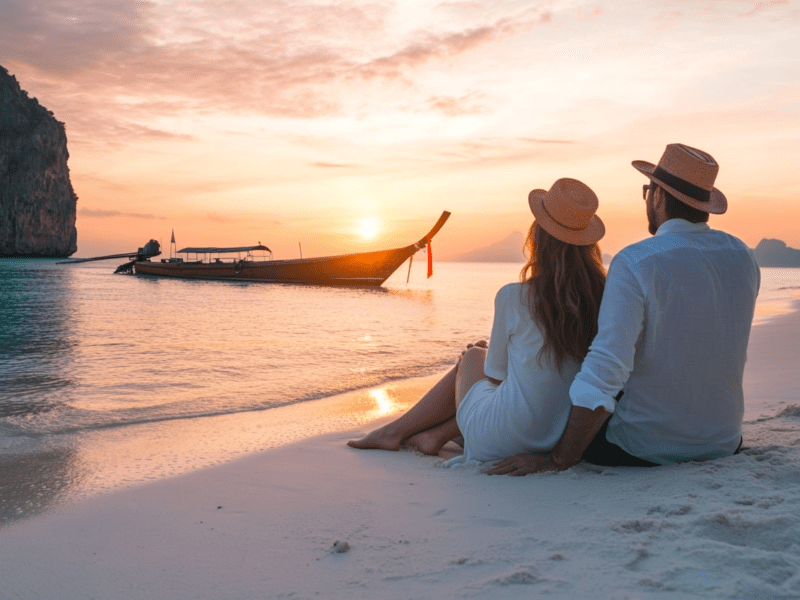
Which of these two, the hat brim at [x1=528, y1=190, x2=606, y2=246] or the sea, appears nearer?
the hat brim at [x1=528, y1=190, x2=606, y2=246]

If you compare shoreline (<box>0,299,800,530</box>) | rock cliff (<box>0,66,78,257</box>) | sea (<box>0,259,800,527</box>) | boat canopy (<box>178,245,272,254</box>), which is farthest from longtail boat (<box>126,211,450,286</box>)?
rock cliff (<box>0,66,78,257</box>)

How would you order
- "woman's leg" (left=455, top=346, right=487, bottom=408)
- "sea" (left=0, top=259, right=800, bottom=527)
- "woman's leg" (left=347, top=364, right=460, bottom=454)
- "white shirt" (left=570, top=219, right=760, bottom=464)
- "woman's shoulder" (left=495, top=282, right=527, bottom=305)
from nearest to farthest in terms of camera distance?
"white shirt" (left=570, top=219, right=760, bottom=464) < "woman's shoulder" (left=495, top=282, right=527, bottom=305) < "woman's leg" (left=455, top=346, right=487, bottom=408) < "woman's leg" (left=347, top=364, right=460, bottom=454) < "sea" (left=0, top=259, right=800, bottom=527)

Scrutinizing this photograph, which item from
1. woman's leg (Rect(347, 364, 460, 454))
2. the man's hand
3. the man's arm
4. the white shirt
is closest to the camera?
the white shirt

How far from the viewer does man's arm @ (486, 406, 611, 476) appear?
89.4 inches

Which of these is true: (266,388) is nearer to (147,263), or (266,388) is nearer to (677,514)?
(677,514)

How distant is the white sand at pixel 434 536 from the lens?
160cm

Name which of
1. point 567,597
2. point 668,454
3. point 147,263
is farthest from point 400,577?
point 147,263

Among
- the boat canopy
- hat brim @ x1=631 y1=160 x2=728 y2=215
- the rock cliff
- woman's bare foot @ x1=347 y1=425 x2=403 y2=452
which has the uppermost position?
the rock cliff

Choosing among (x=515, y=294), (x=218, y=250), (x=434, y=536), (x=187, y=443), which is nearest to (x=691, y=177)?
(x=515, y=294)

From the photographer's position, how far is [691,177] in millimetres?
2217

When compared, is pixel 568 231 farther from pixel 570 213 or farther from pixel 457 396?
pixel 457 396

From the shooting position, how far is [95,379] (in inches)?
284

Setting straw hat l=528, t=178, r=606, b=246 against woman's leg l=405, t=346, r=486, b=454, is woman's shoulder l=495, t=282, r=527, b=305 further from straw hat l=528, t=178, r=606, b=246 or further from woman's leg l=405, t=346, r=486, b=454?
woman's leg l=405, t=346, r=486, b=454

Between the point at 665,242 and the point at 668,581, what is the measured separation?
1228 mm
